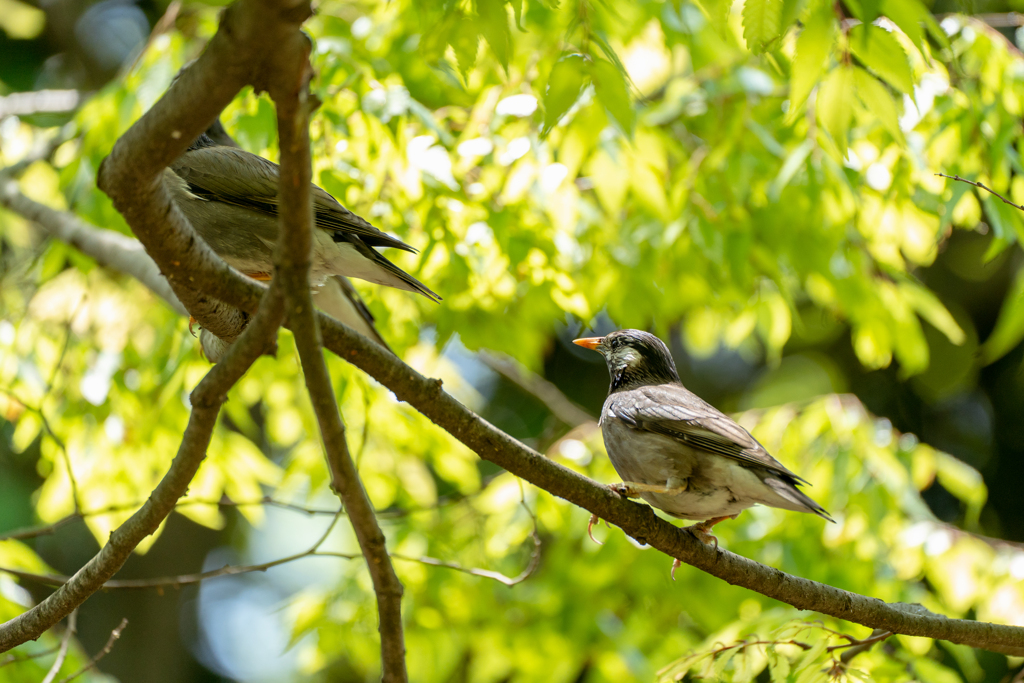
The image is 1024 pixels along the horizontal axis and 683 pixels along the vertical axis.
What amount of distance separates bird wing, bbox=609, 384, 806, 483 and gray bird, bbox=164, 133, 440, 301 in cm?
108

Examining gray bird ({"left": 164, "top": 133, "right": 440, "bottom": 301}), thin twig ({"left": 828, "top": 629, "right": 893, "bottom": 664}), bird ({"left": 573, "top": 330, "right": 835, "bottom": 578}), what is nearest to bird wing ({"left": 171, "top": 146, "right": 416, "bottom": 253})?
gray bird ({"left": 164, "top": 133, "right": 440, "bottom": 301})

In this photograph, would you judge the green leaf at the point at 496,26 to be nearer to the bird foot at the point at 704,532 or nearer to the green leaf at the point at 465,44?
the green leaf at the point at 465,44

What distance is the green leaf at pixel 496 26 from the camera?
81.6 inches

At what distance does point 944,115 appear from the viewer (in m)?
3.27

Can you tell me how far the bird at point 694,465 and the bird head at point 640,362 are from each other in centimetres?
39

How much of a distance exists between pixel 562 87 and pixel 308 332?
1357 millimetres

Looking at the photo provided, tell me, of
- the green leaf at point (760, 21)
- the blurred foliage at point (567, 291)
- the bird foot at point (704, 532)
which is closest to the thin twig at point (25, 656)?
the blurred foliage at point (567, 291)

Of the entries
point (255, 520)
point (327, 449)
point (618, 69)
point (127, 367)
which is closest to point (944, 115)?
point (618, 69)

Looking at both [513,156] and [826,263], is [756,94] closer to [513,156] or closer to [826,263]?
[826,263]

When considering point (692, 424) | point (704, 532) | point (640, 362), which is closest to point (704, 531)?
point (704, 532)

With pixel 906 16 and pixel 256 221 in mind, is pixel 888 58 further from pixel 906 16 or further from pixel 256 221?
pixel 256 221

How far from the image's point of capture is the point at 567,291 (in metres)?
3.62

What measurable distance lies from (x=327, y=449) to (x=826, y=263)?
3.10 metres

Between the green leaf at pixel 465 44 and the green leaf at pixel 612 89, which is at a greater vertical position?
the green leaf at pixel 465 44
